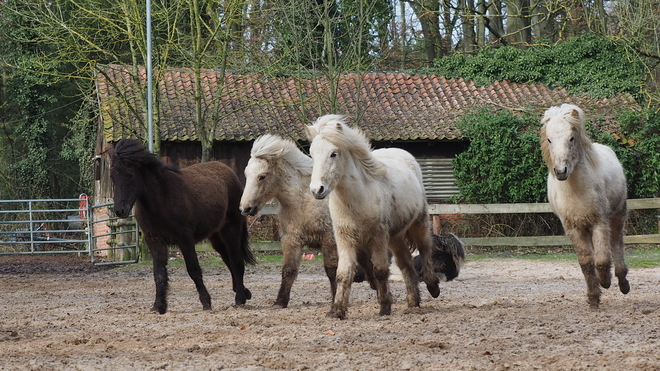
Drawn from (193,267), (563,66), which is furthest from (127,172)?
(563,66)

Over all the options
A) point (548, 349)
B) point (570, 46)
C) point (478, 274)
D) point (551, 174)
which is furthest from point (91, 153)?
point (548, 349)

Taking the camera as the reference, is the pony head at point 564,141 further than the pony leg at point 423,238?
No

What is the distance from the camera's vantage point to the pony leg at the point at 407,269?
8.41 m

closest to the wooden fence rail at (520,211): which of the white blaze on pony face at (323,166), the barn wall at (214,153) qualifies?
the barn wall at (214,153)

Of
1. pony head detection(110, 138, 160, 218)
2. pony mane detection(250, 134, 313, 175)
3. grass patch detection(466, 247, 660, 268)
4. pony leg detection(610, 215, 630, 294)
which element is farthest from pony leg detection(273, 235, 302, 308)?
grass patch detection(466, 247, 660, 268)

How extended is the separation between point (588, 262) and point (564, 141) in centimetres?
119

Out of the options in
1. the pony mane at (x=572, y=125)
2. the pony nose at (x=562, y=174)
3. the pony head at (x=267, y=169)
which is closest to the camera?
the pony nose at (x=562, y=174)

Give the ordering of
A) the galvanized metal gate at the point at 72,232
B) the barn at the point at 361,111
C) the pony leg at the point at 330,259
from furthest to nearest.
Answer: the barn at the point at 361,111
the galvanized metal gate at the point at 72,232
the pony leg at the point at 330,259

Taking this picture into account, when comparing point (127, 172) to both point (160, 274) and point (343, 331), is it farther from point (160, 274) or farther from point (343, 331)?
point (343, 331)

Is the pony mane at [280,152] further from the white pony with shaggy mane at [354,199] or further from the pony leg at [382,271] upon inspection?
the pony leg at [382,271]

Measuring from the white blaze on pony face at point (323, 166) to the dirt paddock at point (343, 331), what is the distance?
1.20 metres

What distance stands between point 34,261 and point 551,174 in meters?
15.7

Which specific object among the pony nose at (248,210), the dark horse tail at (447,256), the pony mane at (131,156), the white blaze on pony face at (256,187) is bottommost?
the dark horse tail at (447,256)

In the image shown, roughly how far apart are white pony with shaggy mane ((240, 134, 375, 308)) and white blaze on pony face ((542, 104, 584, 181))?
2389 mm
